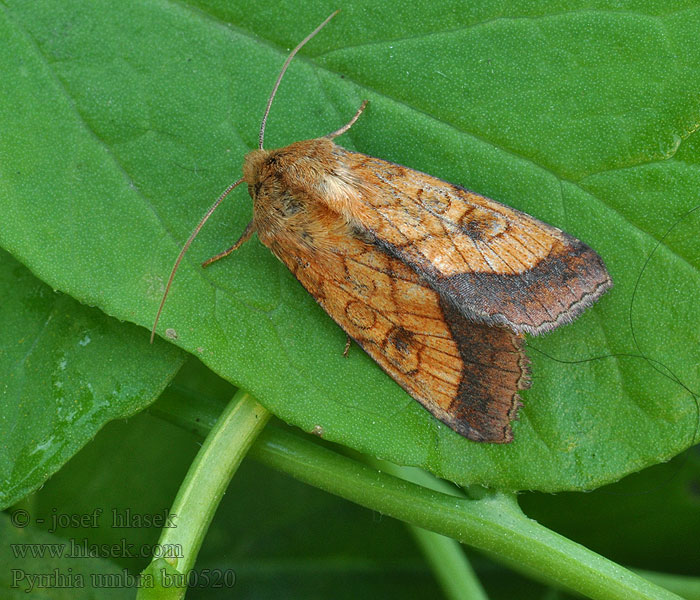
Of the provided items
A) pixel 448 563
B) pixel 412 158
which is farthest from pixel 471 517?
pixel 412 158

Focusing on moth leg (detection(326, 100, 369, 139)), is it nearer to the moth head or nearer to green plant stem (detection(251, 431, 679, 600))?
the moth head

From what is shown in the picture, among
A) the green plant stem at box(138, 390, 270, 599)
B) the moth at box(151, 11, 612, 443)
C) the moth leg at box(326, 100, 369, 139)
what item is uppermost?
the moth leg at box(326, 100, 369, 139)

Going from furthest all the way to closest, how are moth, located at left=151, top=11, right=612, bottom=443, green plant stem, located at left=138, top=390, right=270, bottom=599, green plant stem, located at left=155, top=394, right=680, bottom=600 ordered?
moth, located at left=151, top=11, right=612, bottom=443
green plant stem, located at left=155, top=394, right=680, bottom=600
green plant stem, located at left=138, top=390, right=270, bottom=599

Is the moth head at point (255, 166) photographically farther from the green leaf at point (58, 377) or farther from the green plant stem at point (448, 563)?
the green plant stem at point (448, 563)

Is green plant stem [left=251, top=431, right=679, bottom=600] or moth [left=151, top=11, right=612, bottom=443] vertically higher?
moth [left=151, top=11, right=612, bottom=443]

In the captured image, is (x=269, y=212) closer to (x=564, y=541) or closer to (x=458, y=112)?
(x=458, y=112)

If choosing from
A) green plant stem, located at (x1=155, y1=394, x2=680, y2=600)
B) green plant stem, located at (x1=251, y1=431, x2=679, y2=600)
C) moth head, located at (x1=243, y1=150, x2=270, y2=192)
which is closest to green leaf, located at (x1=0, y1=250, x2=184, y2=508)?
green plant stem, located at (x1=155, y1=394, x2=680, y2=600)
